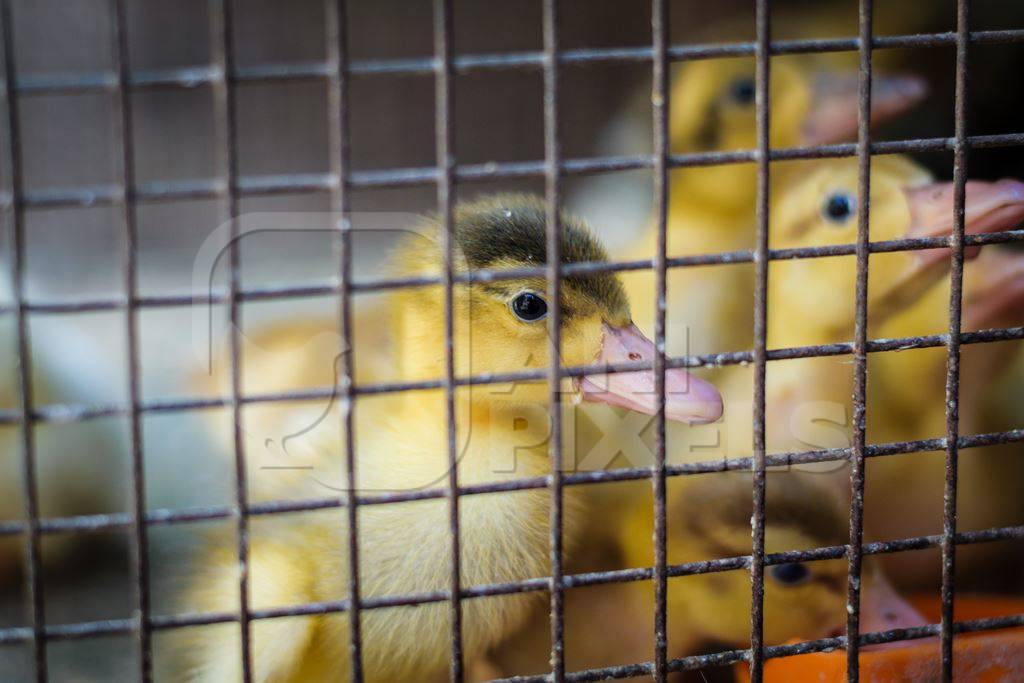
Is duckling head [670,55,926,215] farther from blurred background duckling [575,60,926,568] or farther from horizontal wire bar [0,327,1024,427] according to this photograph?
horizontal wire bar [0,327,1024,427]

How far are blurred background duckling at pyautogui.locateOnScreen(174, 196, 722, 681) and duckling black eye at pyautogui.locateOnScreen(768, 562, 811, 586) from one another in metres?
0.37

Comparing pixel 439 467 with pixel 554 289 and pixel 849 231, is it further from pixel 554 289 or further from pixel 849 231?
pixel 849 231

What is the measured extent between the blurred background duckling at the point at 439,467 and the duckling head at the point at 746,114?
1.04 metres

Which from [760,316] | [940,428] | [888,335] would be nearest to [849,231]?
[888,335]

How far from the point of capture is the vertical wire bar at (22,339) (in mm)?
901

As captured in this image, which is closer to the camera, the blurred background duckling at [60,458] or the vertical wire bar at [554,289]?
the vertical wire bar at [554,289]

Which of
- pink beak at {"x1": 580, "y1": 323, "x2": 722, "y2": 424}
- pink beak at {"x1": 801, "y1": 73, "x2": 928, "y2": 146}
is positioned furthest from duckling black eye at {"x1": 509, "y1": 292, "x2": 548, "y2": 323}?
pink beak at {"x1": 801, "y1": 73, "x2": 928, "y2": 146}

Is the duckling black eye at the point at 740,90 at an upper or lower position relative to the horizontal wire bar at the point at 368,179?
upper

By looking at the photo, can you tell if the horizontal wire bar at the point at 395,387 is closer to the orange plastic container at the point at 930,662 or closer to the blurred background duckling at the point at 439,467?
the blurred background duckling at the point at 439,467

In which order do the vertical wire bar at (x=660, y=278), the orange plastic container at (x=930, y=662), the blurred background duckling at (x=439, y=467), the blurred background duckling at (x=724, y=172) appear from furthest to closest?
the blurred background duckling at (x=724, y=172)
the blurred background duckling at (x=439, y=467)
the orange plastic container at (x=930, y=662)
the vertical wire bar at (x=660, y=278)

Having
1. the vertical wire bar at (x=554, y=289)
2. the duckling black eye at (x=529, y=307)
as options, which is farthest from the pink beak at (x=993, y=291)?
the vertical wire bar at (x=554, y=289)

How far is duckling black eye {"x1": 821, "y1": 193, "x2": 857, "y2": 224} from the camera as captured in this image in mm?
2150

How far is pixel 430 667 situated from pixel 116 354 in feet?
4.30

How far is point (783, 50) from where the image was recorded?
3.42 feet
